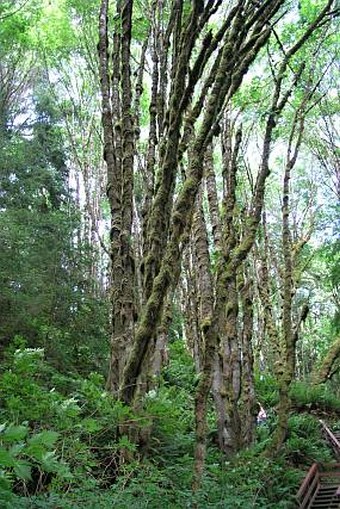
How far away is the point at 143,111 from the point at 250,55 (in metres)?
10.2

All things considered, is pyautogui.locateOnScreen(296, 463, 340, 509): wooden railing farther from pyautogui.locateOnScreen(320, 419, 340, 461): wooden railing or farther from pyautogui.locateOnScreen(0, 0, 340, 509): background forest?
pyautogui.locateOnScreen(320, 419, 340, 461): wooden railing

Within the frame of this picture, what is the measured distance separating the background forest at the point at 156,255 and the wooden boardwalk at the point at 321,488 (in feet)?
0.79

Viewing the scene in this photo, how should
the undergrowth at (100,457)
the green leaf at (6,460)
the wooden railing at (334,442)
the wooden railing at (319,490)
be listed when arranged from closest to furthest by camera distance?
the green leaf at (6,460), the undergrowth at (100,457), the wooden railing at (319,490), the wooden railing at (334,442)

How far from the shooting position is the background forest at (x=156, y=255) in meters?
3.87

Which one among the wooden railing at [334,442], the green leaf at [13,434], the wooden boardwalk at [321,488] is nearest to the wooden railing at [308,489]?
the wooden boardwalk at [321,488]

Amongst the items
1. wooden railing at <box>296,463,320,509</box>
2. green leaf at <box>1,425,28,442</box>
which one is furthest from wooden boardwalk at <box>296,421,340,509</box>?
green leaf at <box>1,425,28,442</box>

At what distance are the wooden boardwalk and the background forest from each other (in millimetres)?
240

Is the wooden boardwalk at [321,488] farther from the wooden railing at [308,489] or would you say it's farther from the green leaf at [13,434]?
the green leaf at [13,434]

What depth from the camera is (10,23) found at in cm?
1028

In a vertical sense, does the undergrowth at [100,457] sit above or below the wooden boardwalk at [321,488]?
above

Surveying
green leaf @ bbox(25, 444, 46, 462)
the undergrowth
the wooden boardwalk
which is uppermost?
green leaf @ bbox(25, 444, 46, 462)

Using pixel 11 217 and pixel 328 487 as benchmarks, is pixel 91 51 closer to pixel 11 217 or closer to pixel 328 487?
pixel 11 217

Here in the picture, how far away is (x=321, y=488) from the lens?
24.5 feet

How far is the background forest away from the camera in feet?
12.7
